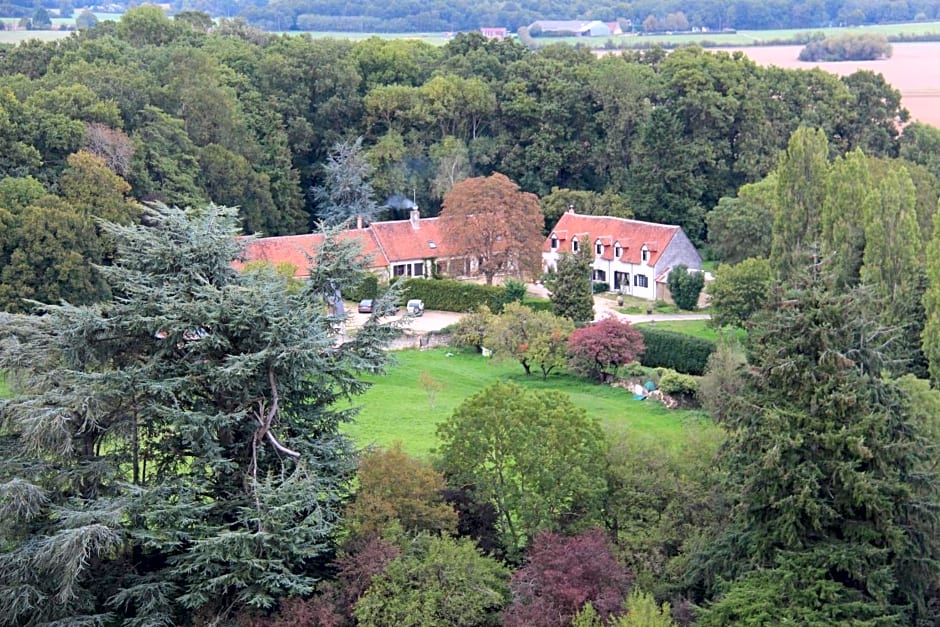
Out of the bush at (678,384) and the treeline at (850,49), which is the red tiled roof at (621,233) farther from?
the treeline at (850,49)

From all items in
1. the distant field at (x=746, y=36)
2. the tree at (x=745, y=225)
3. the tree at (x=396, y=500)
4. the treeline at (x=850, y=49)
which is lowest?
the tree at (x=745, y=225)

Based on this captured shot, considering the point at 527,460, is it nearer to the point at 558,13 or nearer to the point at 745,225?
the point at 745,225

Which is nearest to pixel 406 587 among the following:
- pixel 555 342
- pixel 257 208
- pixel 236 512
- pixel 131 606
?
pixel 236 512

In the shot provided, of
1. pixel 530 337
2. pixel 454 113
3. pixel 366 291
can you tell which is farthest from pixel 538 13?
pixel 530 337

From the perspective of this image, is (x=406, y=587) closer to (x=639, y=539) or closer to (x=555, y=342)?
(x=639, y=539)

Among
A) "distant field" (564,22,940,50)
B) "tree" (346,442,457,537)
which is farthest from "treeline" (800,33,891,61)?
"tree" (346,442,457,537)

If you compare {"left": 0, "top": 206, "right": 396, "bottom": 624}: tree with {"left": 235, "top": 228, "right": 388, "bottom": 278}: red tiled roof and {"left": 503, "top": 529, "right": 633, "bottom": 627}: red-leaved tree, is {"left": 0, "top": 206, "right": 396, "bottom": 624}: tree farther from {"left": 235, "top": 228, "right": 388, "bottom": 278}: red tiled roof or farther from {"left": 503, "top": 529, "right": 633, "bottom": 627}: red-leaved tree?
{"left": 235, "top": 228, "right": 388, "bottom": 278}: red tiled roof

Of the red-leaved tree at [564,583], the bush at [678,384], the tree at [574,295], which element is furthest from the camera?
the tree at [574,295]

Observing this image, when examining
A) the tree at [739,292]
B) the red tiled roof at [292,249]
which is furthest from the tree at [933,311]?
the red tiled roof at [292,249]
